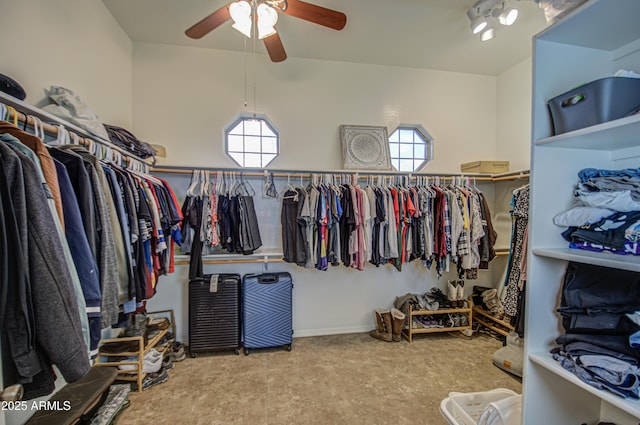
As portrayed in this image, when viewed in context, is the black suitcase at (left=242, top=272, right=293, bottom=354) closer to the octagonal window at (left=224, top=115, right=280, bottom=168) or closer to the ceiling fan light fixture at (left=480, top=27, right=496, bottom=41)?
the octagonal window at (left=224, top=115, right=280, bottom=168)

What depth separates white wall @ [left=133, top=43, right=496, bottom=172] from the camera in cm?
278

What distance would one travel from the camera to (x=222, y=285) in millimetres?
2570

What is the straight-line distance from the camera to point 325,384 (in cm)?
216

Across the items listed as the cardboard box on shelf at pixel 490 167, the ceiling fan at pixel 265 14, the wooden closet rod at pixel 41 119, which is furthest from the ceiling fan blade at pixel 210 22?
the cardboard box on shelf at pixel 490 167

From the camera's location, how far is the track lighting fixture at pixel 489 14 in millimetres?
2049

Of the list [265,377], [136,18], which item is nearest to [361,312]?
→ [265,377]

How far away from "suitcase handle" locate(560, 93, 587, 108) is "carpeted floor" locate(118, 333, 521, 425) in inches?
76.5

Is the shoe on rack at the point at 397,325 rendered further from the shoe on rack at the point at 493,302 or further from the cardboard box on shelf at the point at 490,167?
the cardboard box on shelf at the point at 490,167

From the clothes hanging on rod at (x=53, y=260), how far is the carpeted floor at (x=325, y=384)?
1161 millimetres

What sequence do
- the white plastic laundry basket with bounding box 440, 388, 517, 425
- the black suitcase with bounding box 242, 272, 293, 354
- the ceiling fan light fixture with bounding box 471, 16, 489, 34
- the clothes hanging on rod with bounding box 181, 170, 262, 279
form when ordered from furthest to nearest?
the black suitcase with bounding box 242, 272, 293, 354
the clothes hanging on rod with bounding box 181, 170, 262, 279
the ceiling fan light fixture with bounding box 471, 16, 489, 34
the white plastic laundry basket with bounding box 440, 388, 517, 425

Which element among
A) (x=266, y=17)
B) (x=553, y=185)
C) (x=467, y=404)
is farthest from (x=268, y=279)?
(x=553, y=185)

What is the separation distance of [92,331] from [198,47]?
9.37 ft

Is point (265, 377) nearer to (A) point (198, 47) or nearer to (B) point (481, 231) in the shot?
(B) point (481, 231)

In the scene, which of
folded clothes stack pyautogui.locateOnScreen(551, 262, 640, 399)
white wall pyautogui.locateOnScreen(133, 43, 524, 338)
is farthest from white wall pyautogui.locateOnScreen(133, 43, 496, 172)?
folded clothes stack pyautogui.locateOnScreen(551, 262, 640, 399)
